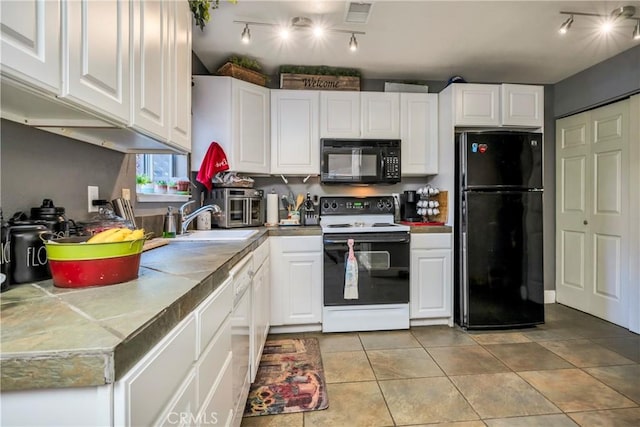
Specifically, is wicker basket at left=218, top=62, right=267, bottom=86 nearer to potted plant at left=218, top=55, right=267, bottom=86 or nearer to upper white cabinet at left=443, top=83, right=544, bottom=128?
potted plant at left=218, top=55, right=267, bottom=86

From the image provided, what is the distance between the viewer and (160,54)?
1379mm

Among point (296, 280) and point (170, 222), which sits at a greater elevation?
point (170, 222)

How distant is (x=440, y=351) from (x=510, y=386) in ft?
1.75

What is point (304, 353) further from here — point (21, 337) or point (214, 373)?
point (21, 337)

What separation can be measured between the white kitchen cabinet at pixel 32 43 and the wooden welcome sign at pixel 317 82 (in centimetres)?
241

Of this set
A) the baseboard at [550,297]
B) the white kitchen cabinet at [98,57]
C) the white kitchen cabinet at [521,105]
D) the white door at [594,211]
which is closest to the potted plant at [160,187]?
the white kitchen cabinet at [98,57]

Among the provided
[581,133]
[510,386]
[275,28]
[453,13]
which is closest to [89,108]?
[275,28]

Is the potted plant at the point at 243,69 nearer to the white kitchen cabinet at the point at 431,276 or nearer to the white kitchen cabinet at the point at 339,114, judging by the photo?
the white kitchen cabinet at the point at 339,114

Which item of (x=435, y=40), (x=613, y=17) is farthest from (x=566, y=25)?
(x=435, y=40)

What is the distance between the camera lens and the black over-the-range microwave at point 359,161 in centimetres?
302

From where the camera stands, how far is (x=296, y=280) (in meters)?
2.79

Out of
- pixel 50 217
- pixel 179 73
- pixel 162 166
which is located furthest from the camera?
pixel 162 166

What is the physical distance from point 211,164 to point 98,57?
1710 mm

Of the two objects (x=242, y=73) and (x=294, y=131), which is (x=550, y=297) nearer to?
(x=294, y=131)
